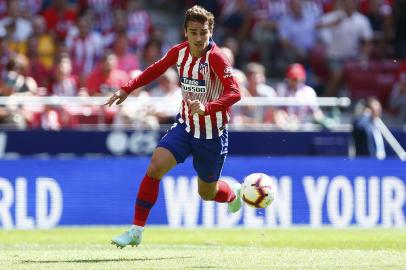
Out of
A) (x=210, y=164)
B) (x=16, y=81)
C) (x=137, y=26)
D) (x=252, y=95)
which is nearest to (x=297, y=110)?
(x=252, y=95)

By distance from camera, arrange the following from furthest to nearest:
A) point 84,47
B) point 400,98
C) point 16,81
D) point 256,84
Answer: point 400,98 → point 84,47 → point 256,84 → point 16,81

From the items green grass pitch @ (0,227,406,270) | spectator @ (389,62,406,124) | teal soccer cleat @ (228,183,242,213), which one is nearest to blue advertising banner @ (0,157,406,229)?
green grass pitch @ (0,227,406,270)

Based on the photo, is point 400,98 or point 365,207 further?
point 400,98

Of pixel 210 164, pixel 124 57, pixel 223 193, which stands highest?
pixel 124 57

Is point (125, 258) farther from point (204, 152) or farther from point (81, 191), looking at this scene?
point (81, 191)

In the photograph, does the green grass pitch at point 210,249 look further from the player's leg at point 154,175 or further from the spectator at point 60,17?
the spectator at point 60,17

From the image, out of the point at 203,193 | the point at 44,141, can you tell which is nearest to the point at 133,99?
the point at 44,141

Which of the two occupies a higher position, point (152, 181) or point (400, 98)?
point (400, 98)

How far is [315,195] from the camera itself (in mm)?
15500

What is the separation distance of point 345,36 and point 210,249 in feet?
32.6

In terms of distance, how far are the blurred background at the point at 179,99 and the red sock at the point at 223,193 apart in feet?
13.1

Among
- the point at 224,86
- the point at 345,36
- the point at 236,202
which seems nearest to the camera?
the point at 224,86

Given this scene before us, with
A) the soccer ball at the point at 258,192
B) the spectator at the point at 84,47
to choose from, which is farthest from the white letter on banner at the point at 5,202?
the soccer ball at the point at 258,192

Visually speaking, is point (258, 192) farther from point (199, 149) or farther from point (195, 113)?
point (195, 113)
